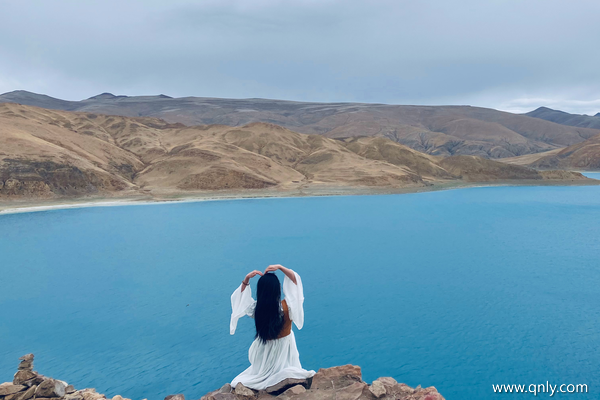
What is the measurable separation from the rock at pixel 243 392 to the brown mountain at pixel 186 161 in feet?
177

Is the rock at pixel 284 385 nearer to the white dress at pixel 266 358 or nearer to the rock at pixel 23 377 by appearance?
the white dress at pixel 266 358

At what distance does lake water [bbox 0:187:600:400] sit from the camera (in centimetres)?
1158

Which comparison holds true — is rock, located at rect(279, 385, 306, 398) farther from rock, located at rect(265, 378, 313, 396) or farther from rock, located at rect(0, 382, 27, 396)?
rock, located at rect(0, 382, 27, 396)

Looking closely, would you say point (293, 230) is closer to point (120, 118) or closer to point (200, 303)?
point (200, 303)

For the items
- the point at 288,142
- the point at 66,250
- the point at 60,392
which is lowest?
the point at 66,250

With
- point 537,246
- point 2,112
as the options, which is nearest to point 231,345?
point 537,246

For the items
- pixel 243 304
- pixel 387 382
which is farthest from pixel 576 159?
pixel 243 304

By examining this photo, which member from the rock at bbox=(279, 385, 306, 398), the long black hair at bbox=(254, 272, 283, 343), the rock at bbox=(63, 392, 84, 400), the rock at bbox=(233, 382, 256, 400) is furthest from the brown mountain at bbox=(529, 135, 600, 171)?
the rock at bbox=(63, 392, 84, 400)

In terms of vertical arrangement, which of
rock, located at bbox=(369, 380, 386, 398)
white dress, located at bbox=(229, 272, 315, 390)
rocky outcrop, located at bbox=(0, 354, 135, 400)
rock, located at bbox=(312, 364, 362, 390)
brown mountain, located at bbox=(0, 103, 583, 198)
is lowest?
rocky outcrop, located at bbox=(0, 354, 135, 400)

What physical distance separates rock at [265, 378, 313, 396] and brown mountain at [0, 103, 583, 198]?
54233 mm

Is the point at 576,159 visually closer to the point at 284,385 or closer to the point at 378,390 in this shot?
the point at 378,390

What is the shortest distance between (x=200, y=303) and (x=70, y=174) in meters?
47.9

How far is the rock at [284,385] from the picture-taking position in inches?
252

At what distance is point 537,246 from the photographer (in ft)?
86.6
